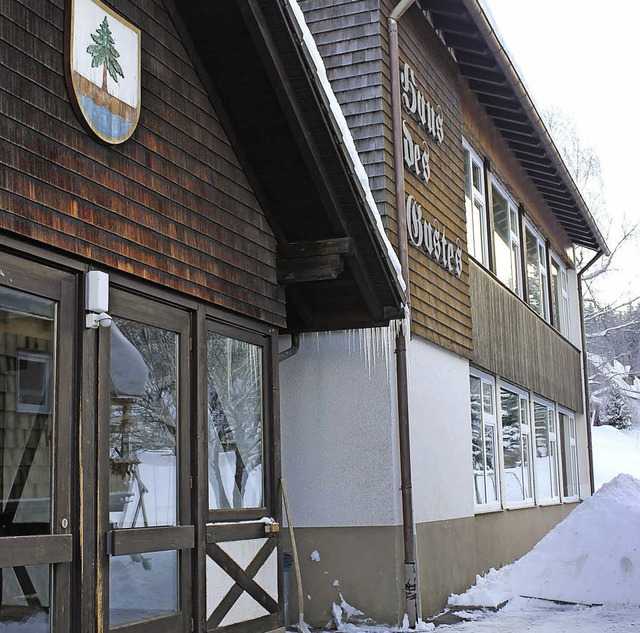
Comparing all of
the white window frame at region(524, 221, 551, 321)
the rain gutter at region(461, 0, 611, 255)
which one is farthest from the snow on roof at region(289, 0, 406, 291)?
the white window frame at region(524, 221, 551, 321)

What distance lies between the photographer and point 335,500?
9.41 metres

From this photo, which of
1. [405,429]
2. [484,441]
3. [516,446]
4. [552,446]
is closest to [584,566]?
[484,441]

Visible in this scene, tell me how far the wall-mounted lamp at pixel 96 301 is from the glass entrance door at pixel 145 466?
0.13 metres

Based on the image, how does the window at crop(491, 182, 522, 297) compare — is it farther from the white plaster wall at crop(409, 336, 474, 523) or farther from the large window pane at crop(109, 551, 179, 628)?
the large window pane at crop(109, 551, 179, 628)

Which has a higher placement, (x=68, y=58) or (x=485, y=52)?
(x=485, y=52)

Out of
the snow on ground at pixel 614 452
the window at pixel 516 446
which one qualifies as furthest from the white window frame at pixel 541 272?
the snow on ground at pixel 614 452

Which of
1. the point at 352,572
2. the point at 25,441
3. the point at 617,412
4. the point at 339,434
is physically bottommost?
the point at 352,572

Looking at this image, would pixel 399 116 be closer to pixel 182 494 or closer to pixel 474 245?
pixel 474 245

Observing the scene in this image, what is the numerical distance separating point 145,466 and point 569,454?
15.9 meters

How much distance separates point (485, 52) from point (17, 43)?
27.1 ft

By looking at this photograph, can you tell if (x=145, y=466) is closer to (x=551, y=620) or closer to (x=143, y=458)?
(x=143, y=458)

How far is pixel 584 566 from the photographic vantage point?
11242mm

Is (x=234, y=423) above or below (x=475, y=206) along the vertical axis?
below

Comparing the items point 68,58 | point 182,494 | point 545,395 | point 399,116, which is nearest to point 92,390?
point 182,494
